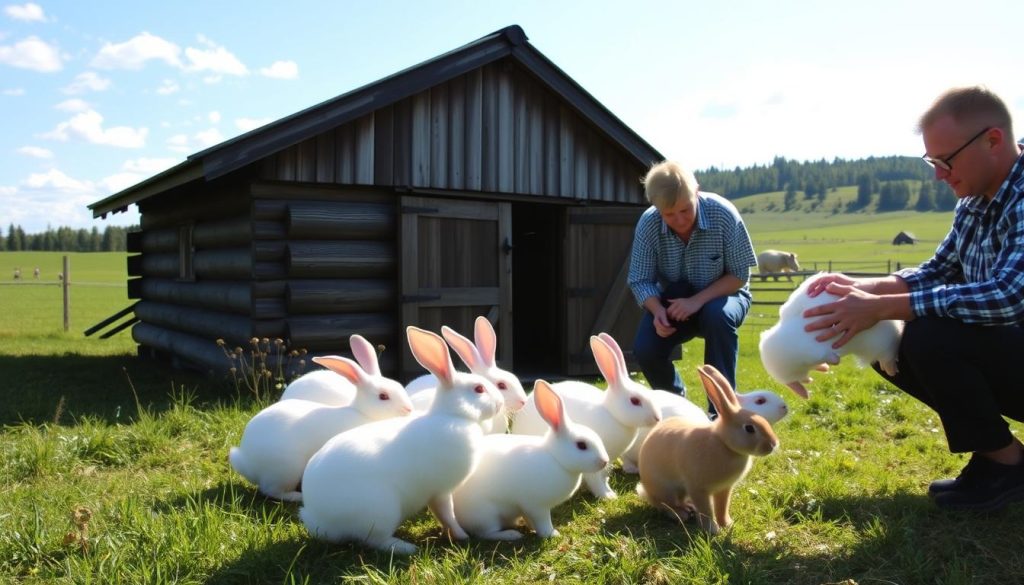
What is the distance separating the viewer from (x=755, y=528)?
9.80 feet

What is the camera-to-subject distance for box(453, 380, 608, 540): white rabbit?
2836 mm

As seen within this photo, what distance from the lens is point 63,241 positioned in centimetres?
8038

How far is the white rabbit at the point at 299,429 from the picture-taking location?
128 inches

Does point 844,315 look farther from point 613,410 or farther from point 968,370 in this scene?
point 613,410

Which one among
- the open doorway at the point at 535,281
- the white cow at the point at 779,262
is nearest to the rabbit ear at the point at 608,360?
the open doorway at the point at 535,281

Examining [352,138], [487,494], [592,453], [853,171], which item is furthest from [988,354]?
[853,171]

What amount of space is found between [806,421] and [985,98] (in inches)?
112

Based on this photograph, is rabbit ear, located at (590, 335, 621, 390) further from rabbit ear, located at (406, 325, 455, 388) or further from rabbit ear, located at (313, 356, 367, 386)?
rabbit ear, located at (313, 356, 367, 386)

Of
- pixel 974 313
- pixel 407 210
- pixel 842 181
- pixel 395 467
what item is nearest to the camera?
pixel 395 467

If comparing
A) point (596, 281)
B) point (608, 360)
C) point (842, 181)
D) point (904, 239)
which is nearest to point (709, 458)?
point (608, 360)

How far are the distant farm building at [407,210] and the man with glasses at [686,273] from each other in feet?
10.8

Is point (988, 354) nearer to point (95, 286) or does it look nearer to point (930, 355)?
point (930, 355)

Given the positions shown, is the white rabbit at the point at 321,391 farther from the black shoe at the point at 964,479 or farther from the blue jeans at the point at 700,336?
the black shoe at the point at 964,479

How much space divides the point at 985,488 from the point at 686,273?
7.47 ft
